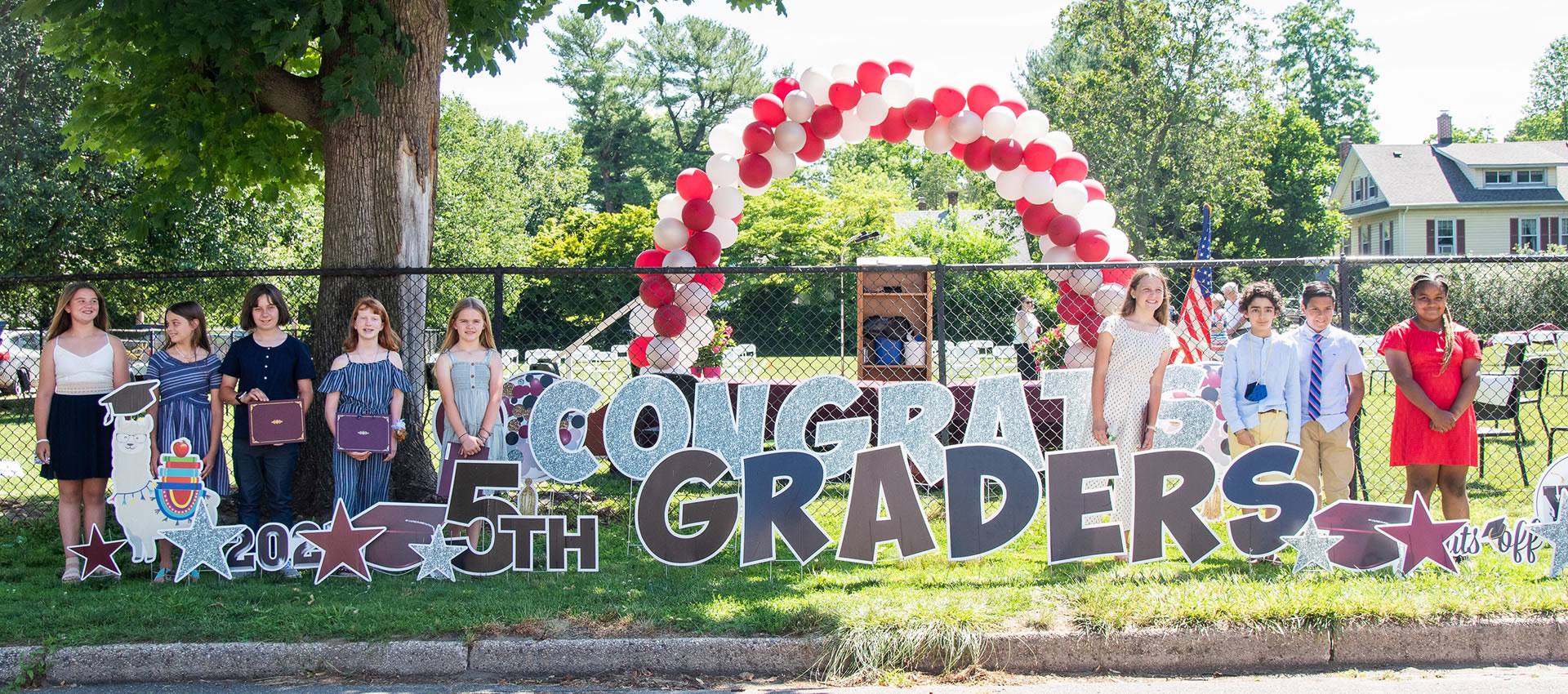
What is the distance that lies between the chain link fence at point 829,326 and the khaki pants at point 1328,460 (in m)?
0.77

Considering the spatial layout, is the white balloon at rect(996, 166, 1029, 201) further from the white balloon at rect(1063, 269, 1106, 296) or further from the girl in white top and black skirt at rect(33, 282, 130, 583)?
the girl in white top and black skirt at rect(33, 282, 130, 583)

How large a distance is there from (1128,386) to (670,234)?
511 cm

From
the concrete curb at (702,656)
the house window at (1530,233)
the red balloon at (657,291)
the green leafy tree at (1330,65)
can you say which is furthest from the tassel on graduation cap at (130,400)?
the green leafy tree at (1330,65)

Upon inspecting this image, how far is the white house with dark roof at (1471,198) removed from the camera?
4262cm

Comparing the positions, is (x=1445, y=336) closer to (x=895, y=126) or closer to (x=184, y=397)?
(x=895, y=126)

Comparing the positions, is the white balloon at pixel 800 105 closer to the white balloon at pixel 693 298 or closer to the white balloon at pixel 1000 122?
the white balloon at pixel 1000 122

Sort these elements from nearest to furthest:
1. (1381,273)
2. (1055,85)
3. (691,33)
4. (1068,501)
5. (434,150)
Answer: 1. (1068,501)
2. (434,150)
3. (1381,273)
4. (1055,85)
5. (691,33)

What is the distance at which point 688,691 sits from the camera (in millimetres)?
4332

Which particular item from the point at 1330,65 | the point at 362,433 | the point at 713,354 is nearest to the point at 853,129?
the point at 713,354

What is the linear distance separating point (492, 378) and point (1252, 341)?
410 centimetres

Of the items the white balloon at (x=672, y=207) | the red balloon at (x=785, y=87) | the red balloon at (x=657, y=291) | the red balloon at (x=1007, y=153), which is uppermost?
the red balloon at (x=785, y=87)

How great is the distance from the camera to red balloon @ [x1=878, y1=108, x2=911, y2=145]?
987cm

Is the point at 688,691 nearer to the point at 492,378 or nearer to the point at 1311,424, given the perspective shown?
the point at 492,378

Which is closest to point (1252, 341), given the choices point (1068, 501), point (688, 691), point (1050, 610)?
point (1068, 501)
